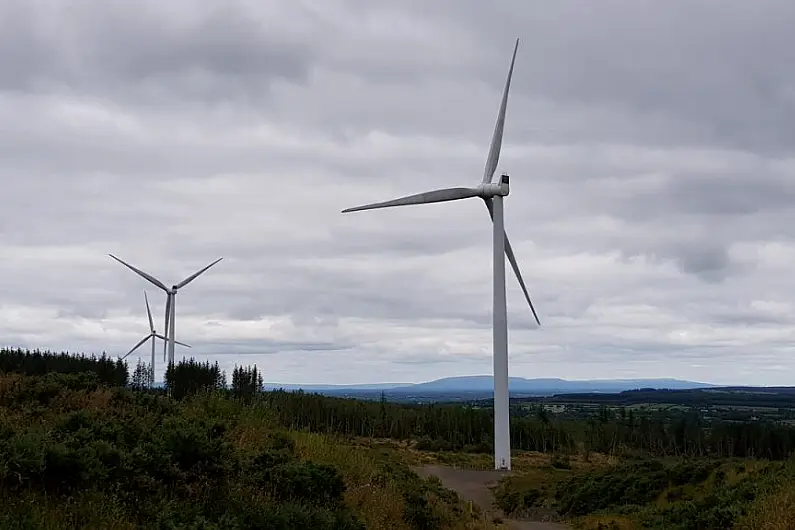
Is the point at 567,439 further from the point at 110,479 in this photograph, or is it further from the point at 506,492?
the point at 110,479

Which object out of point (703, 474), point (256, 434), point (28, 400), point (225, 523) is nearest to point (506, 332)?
point (703, 474)

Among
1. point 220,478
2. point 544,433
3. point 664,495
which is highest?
point 220,478

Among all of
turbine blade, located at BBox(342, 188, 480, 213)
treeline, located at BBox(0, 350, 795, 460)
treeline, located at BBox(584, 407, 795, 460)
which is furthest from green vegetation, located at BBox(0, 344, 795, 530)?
treeline, located at BBox(0, 350, 795, 460)

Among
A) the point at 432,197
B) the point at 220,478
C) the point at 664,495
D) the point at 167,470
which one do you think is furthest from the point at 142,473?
the point at 432,197

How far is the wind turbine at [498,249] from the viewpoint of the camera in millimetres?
44812

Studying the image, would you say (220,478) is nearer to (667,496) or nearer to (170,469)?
(170,469)

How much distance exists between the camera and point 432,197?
45.3m

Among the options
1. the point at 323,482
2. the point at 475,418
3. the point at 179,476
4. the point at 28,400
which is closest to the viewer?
the point at 179,476

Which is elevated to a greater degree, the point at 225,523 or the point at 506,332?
the point at 506,332

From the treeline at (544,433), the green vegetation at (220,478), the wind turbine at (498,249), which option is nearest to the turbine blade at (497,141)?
the wind turbine at (498,249)

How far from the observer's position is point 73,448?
36.6 ft

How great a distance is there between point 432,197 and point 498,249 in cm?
482

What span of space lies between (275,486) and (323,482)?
3.96 ft

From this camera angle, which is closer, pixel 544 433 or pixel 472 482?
pixel 472 482
